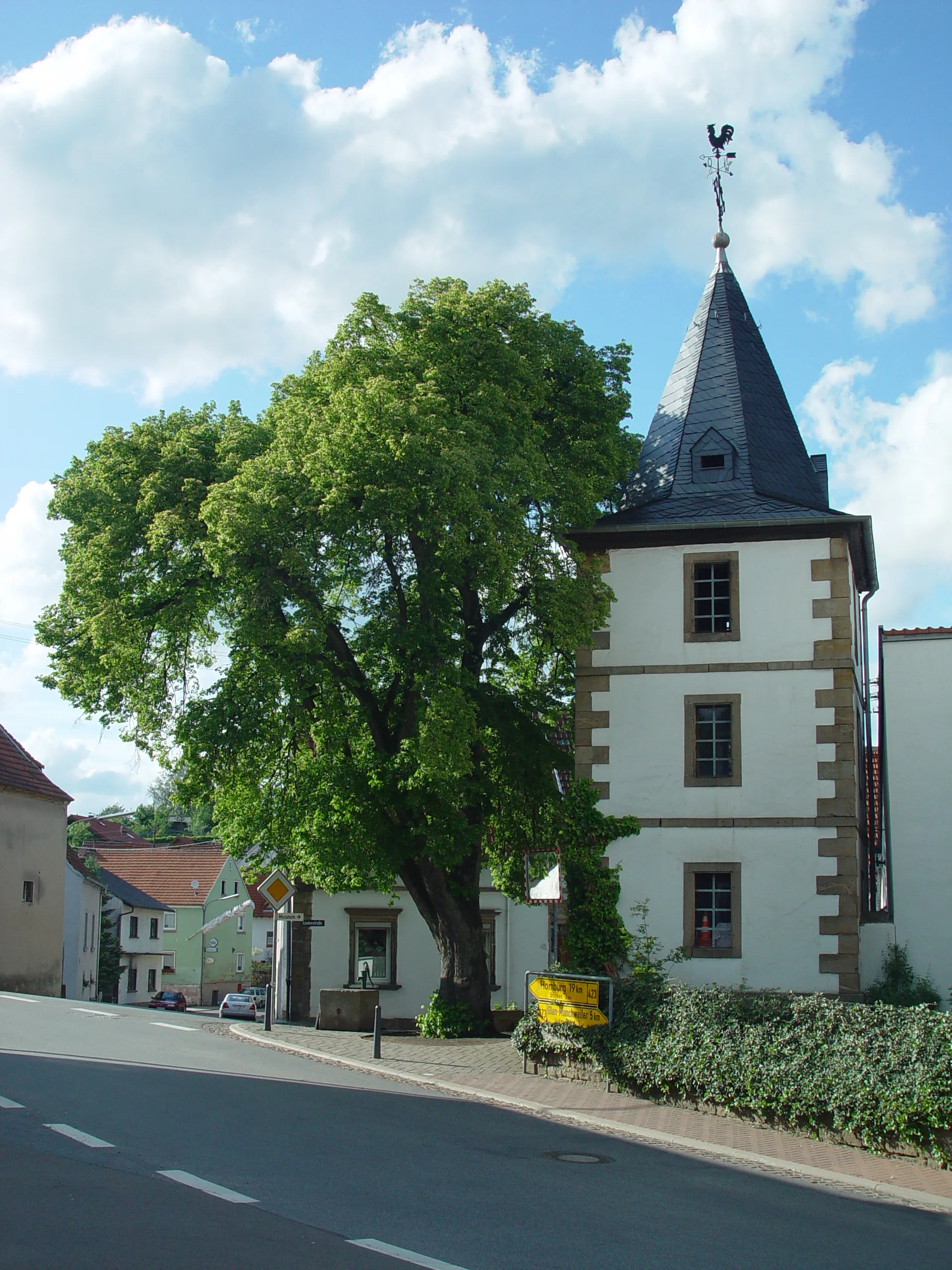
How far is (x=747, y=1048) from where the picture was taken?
Answer: 44.3ft

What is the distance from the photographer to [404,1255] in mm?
7090

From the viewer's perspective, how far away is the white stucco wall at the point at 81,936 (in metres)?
48.8

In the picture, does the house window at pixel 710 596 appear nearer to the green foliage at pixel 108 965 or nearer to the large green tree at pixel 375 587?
the large green tree at pixel 375 587

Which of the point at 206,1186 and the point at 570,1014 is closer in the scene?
the point at 206,1186

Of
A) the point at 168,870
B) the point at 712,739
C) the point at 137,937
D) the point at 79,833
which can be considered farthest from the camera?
the point at 79,833

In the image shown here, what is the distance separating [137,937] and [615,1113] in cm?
5555

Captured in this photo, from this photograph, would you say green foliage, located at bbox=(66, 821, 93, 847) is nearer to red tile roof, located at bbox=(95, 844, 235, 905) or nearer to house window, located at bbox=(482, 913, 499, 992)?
red tile roof, located at bbox=(95, 844, 235, 905)

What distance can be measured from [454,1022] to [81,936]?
1324 inches

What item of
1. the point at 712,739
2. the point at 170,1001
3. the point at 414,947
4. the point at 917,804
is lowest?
the point at 170,1001

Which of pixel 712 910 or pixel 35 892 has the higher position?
pixel 712 910

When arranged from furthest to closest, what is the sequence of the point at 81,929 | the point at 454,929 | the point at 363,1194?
the point at 81,929 → the point at 454,929 → the point at 363,1194

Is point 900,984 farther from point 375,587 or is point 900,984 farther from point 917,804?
point 375,587

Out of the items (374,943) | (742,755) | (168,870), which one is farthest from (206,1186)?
(168,870)

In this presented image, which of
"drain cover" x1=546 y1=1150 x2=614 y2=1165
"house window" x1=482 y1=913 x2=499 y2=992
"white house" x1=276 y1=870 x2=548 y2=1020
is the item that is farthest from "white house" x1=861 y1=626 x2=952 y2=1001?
"drain cover" x1=546 y1=1150 x2=614 y2=1165
